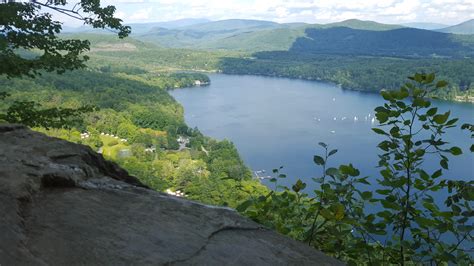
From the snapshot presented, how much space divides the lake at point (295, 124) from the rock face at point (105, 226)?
1016 inches

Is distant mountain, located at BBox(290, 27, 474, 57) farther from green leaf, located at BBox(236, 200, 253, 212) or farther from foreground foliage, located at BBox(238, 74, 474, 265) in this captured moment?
green leaf, located at BBox(236, 200, 253, 212)

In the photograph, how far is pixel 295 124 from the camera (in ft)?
171

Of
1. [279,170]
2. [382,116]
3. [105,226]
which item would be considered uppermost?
[382,116]

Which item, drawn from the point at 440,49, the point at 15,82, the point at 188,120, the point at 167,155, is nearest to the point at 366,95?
the point at 188,120

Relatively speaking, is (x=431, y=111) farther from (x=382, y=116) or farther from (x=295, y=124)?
(x=295, y=124)

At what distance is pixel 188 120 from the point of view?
191 ft

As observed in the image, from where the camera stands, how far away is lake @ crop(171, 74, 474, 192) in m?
36.9

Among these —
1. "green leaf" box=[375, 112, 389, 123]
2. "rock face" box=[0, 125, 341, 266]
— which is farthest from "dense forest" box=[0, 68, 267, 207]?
"green leaf" box=[375, 112, 389, 123]

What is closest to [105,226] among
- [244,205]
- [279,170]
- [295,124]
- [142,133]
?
[244,205]

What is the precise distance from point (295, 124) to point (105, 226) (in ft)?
166

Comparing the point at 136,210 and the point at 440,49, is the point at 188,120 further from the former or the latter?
the point at 440,49

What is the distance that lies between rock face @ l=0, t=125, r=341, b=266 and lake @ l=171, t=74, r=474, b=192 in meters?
25.8

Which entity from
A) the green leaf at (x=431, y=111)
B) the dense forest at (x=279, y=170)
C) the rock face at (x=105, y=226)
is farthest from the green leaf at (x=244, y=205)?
the green leaf at (x=431, y=111)

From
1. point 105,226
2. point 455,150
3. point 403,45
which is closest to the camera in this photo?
point 455,150
